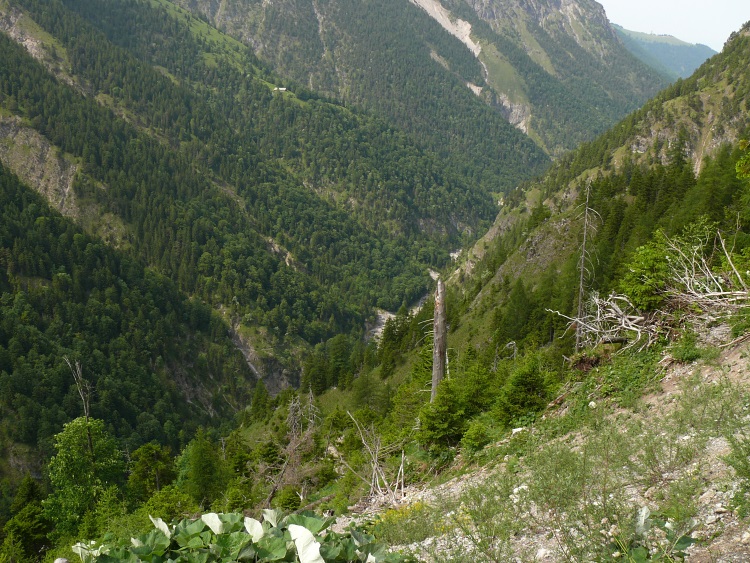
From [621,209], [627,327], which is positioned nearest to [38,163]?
[621,209]

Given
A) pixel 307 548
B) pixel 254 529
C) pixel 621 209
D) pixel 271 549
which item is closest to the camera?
pixel 307 548

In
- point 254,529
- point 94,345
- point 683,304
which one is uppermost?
point 683,304

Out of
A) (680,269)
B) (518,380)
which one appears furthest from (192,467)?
(680,269)

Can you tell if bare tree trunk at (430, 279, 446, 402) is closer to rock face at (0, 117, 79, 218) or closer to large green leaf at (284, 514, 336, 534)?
large green leaf at (284, 514, 336, 534)

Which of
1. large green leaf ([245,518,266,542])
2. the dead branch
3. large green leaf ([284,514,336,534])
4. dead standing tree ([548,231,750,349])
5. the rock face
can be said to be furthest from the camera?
the rock face

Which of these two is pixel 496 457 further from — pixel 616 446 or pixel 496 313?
pixel 496 313

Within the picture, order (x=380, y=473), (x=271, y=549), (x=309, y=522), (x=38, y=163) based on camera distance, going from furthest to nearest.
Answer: (x=38, y=163) → (x=380, y=473) → (x=309, y=522) → (x=271, y=549)

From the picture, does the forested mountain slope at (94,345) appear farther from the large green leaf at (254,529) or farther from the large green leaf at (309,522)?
the large green leaf at (254,529)

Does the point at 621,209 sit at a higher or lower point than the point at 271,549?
higher

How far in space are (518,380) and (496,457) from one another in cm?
294

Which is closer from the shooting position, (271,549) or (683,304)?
(271,549)

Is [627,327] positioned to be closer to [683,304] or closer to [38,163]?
[683,304]

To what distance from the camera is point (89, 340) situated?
112 metres

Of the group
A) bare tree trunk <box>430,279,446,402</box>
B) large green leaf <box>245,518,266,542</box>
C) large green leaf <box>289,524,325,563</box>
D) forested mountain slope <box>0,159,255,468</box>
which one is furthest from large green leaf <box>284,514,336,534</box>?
forested mountain slope <box>0,159,255,468</box>
